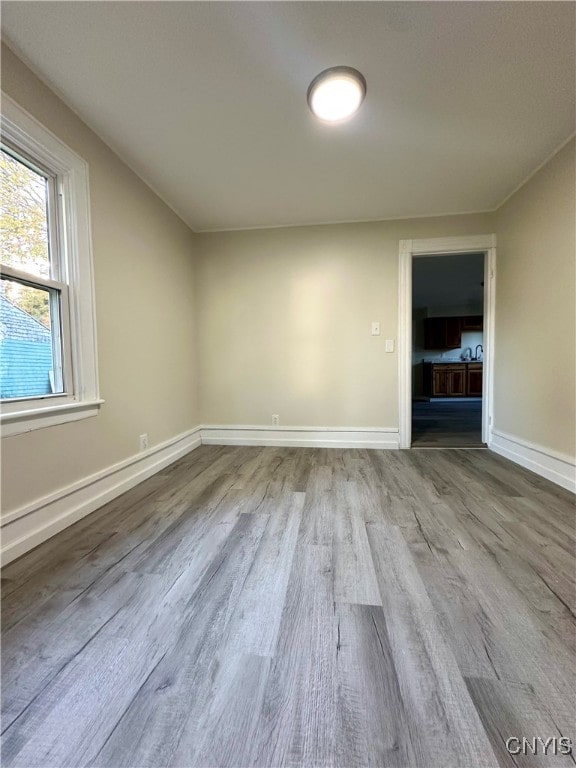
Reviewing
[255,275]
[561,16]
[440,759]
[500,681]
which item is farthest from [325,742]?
[255,275]

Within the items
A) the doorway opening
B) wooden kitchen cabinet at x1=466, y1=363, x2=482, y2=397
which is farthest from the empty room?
wooden kitchen cabinet at x1=466, y1=363, x2=482, y2=397

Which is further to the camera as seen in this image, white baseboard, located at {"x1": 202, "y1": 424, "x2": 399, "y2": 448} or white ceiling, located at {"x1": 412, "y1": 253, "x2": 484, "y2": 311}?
white ceiling, located at {"x1": 412, "y1": 253, "x2": 484, "y2": 311}

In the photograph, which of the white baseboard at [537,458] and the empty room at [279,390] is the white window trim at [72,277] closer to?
→ the empty room at [279,390]

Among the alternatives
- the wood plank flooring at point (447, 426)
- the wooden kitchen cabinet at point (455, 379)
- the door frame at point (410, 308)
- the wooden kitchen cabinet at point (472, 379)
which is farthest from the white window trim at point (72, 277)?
the wooden kitchen cabinet at point (472, 379)

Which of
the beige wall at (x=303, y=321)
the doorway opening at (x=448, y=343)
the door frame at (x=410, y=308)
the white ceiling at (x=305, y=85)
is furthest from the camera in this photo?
the doorway opening at (x=448, y=343)

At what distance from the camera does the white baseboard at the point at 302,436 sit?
10.1ft

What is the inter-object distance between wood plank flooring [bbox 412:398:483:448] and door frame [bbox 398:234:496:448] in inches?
10.8

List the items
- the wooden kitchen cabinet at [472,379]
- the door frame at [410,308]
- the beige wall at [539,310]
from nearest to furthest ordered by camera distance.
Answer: the beige wall at [539,310], the door frame at [410,308], the wooden kitchen cabinet at [472,379]

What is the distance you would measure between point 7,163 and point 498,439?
13.0 ft

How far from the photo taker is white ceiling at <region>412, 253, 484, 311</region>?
4.27 m

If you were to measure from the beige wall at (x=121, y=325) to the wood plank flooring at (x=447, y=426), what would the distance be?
2.57m

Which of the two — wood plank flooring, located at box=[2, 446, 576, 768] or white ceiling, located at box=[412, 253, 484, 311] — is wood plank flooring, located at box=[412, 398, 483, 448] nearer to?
wood plank flooring, located at box=[2, 446, 576, 768]

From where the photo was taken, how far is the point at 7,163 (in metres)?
1.45

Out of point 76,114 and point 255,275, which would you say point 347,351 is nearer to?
point 255,275
